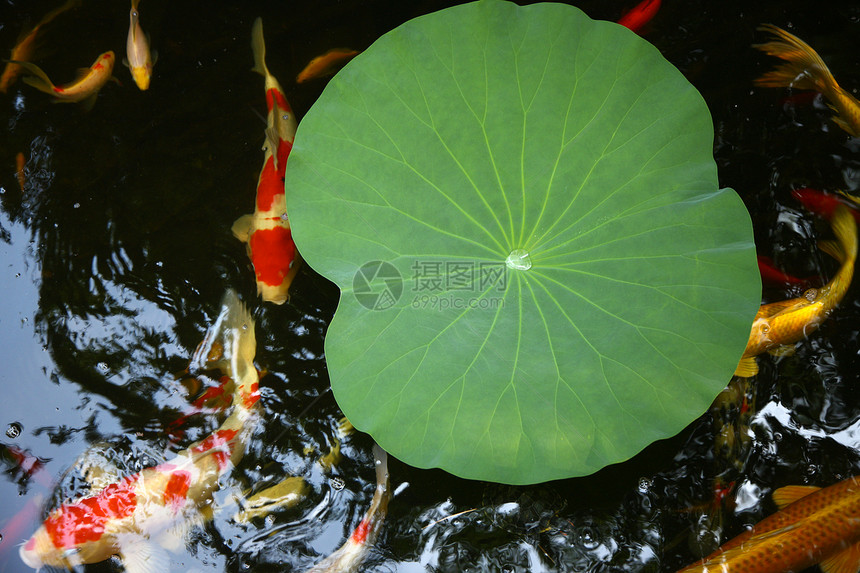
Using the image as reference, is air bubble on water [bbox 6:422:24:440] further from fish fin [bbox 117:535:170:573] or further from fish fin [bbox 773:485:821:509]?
fish fin [bbox 773:485:821:509]

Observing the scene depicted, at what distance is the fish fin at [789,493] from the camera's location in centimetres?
182

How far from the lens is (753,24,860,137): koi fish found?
214 centimetres

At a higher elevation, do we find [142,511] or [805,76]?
[805,76]

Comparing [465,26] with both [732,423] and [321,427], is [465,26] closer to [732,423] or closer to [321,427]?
[321,427]

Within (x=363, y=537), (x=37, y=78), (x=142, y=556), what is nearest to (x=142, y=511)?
(x=142, y=556)

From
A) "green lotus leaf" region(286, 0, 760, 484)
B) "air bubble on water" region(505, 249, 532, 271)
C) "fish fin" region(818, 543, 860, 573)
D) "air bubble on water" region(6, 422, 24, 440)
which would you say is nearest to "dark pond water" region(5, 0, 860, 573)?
"air bubble on water" region(6, 422, 24, 440)

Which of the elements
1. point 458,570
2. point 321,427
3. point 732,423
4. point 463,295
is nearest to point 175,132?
point 321,427

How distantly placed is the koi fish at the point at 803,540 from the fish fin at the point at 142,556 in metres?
1.56

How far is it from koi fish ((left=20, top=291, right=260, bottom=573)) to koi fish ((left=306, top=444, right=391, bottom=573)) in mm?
432

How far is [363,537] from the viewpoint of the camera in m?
1.80

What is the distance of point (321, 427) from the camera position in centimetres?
194

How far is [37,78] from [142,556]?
1826 mm

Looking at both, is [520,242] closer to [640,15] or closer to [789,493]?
[789,493]

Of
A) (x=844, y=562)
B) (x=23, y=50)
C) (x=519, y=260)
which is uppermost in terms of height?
(x=23, y=50)
